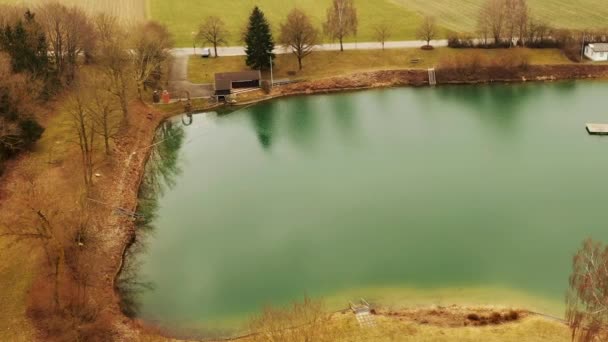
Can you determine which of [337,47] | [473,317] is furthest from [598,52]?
[473,317]

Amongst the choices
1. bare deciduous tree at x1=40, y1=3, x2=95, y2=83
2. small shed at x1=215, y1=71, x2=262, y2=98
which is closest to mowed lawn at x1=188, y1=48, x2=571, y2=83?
small shed at x1=215, y1=71, x2=262, y2=98

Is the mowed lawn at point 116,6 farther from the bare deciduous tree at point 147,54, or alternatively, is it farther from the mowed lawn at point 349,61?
the bare deciduous tree at point 147,54

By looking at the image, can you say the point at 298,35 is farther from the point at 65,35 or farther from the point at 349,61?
the point at 65,35

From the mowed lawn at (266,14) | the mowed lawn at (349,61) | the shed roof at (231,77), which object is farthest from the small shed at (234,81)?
the mowed lawn at (266,14)

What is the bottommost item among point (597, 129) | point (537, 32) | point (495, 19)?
point (597, 129)

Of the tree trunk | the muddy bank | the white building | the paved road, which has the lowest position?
the tree trunk

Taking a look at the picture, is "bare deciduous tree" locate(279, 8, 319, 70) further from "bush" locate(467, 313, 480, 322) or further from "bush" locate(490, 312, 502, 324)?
"bush" locate(490, 312, 502, 324)
